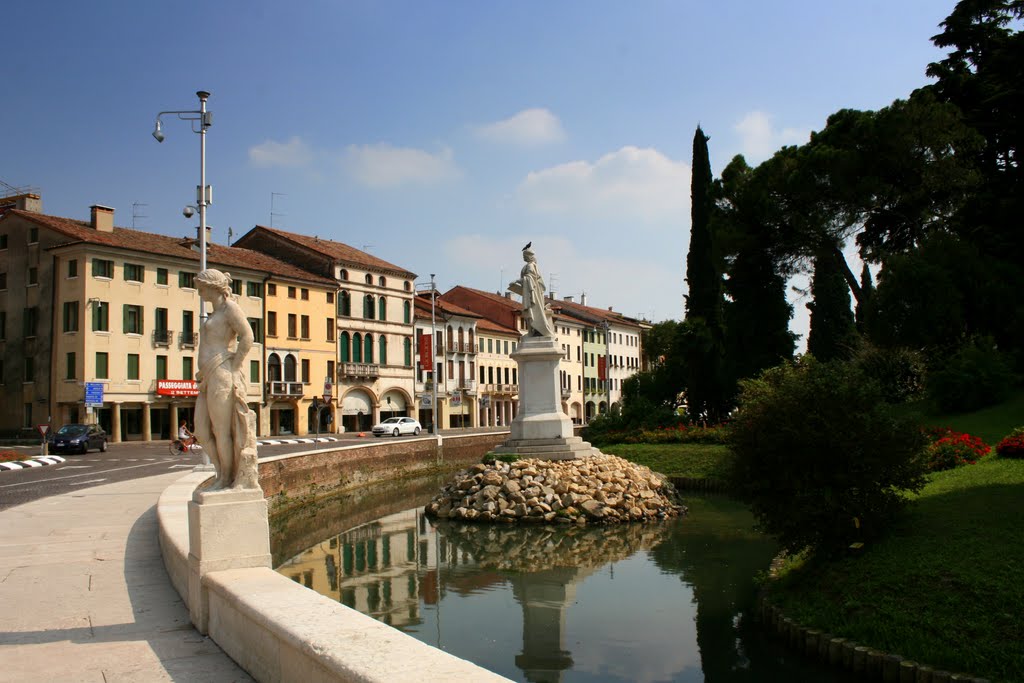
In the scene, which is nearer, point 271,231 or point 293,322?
point 293,322

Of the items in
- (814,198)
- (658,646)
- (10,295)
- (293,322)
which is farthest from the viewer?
(293,322)

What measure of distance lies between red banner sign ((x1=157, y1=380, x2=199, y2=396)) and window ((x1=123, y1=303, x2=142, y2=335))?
3.21 metres

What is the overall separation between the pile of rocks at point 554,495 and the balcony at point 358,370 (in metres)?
40.6

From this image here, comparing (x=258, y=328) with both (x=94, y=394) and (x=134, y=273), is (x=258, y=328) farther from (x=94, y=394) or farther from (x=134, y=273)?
(x=94, y=394)

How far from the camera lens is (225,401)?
6816mm

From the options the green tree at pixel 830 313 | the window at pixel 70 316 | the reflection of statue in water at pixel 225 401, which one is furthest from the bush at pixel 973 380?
the window at pixel 70 316

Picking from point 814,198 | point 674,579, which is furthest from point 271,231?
point 674,579

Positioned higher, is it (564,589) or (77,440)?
(77,440)

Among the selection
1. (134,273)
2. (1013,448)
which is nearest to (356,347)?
(134,273)

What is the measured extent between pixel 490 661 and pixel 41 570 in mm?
5050

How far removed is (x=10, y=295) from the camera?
4934 centimetres

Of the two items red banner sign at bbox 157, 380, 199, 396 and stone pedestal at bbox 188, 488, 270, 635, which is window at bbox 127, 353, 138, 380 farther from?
stone pedestal at bbox 188, 488, 270, 635

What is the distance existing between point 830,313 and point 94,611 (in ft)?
125

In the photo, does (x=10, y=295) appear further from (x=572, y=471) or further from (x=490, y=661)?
(x=490, y=661)
